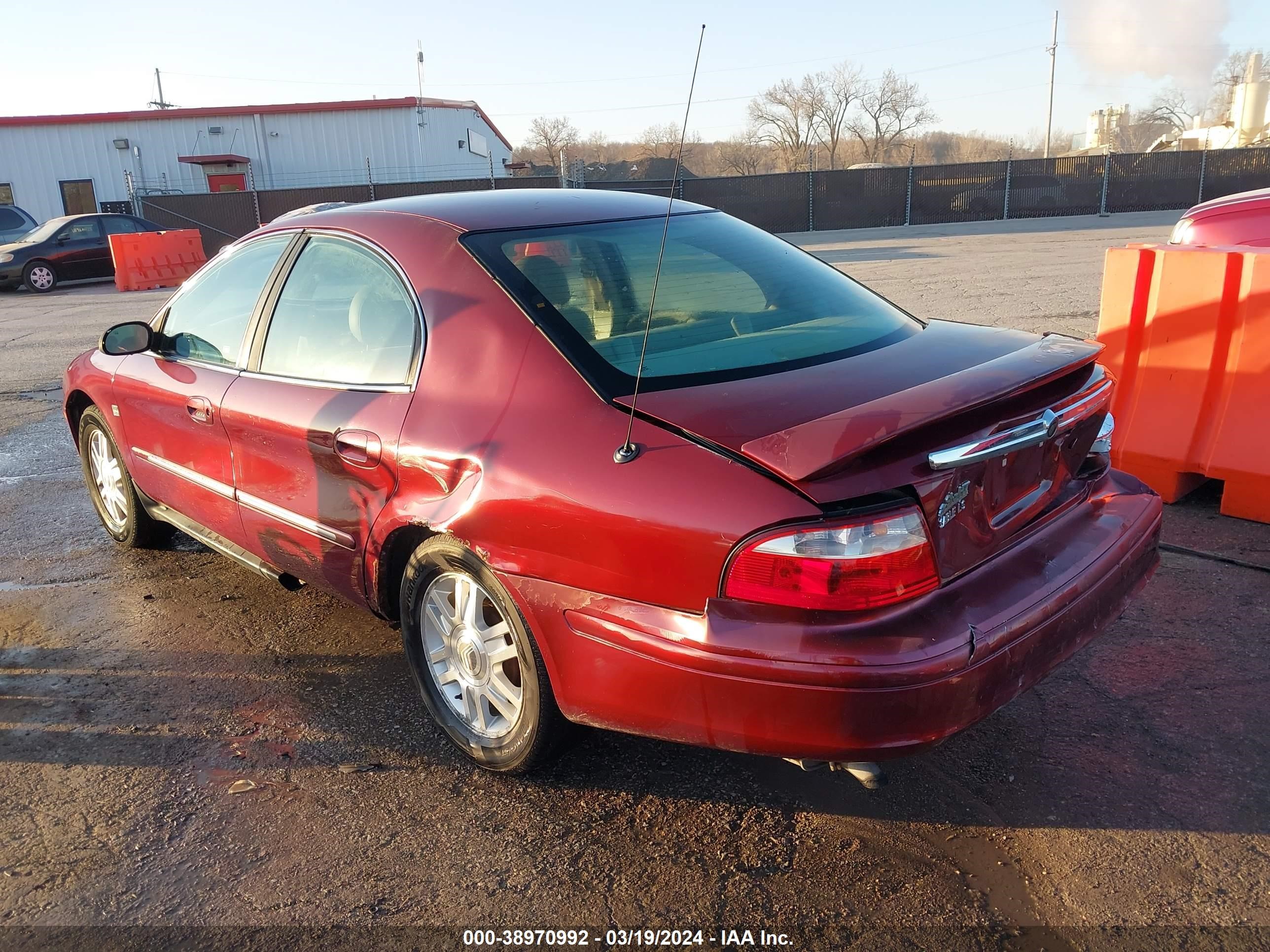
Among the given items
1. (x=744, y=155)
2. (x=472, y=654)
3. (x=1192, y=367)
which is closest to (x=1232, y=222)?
(x=1192, y=367)

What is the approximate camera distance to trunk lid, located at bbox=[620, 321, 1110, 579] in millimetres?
2148

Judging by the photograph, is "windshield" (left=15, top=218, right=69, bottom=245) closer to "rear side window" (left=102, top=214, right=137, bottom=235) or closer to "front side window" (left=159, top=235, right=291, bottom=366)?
"rear side window" (left=102, top=214, right=137, bottom=235)

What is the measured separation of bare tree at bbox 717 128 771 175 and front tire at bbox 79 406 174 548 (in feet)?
208

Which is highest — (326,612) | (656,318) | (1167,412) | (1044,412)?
(656,318)

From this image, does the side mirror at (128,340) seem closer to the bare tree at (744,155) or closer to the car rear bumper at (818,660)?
the car rear bumper at (818,660)

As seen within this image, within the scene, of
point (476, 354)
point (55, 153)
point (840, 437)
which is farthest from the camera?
point (55, 153)

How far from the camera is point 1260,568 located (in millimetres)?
4012

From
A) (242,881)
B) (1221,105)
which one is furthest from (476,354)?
(1221,105)

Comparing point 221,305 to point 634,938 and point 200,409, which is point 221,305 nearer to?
point 200,409

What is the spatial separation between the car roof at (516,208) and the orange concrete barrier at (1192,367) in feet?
8.38

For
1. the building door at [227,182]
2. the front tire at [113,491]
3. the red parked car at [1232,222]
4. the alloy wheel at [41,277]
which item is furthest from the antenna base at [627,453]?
the building door at [227,182]

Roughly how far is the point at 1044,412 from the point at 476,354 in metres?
1.49

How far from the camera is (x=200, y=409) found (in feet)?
12.2

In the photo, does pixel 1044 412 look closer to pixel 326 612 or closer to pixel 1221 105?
pixel 326 612
